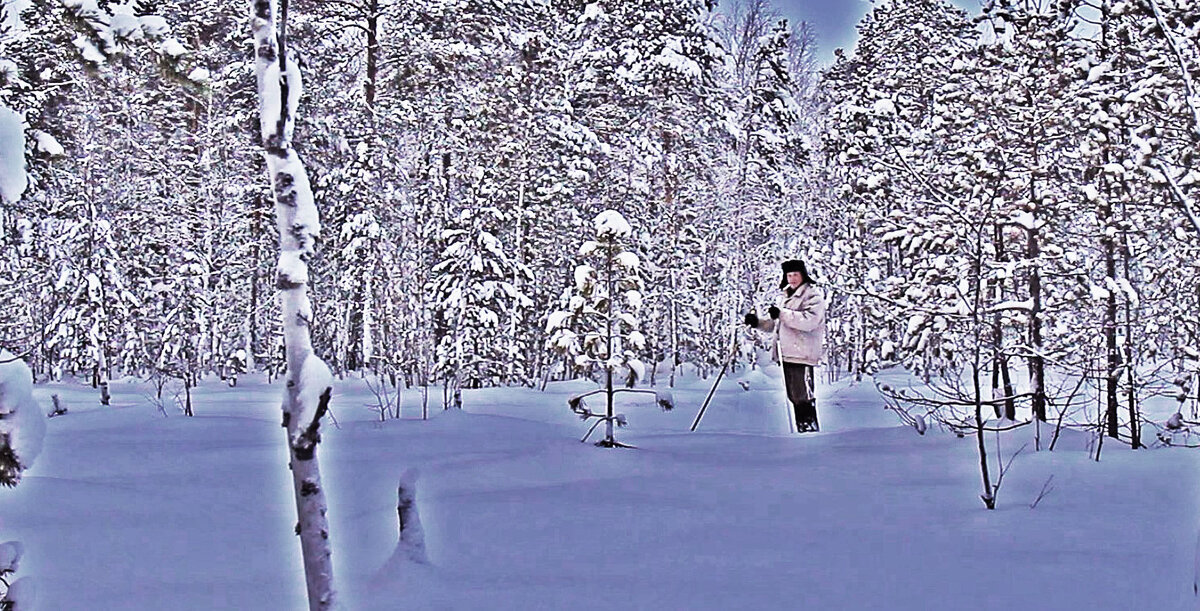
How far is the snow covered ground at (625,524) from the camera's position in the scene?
11.7 feet

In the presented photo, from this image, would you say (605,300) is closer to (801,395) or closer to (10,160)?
(801,395)

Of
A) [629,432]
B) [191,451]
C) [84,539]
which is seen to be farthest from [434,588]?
[629,432]

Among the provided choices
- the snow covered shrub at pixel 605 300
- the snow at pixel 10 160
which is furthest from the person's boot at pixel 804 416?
the snow at pixel 10 160

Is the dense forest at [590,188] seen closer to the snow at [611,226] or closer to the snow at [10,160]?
the snow at [611,226]

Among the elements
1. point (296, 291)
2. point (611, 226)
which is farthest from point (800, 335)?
point (296, 291)

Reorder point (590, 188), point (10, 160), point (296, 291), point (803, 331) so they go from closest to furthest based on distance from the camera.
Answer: point (10, 160)
point (296, 291)
point (803, 331)
point (590, 188)

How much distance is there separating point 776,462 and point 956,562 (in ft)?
9.24

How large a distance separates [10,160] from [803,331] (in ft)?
24.0

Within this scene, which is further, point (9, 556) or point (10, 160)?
point (10, 160)

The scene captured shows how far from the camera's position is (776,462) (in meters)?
6.70

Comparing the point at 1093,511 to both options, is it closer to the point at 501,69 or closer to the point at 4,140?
the point at 4,140

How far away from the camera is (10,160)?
237cm

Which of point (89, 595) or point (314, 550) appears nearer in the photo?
point (314, 550)

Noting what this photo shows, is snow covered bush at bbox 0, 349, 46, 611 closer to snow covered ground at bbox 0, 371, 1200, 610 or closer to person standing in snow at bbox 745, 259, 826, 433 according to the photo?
snow covered ground at bbox 0, 371, 1200, 610
